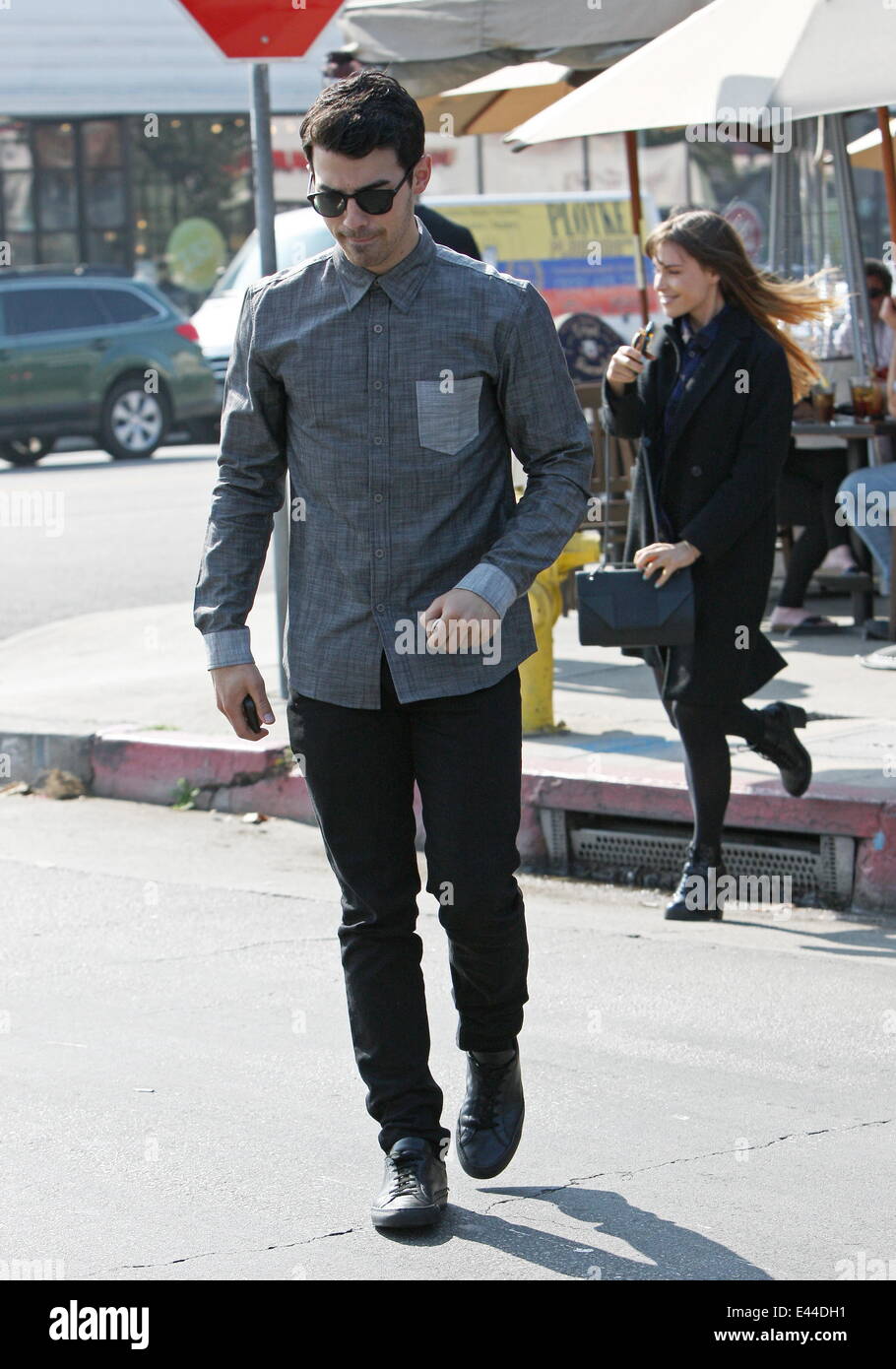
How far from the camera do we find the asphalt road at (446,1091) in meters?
3.77

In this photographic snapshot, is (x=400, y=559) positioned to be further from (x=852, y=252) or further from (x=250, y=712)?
(x=852, y=252)

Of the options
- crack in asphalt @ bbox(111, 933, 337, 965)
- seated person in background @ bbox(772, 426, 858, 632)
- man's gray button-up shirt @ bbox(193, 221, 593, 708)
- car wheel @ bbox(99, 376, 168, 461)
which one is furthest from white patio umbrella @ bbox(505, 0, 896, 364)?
car wheel @ bbox(99, 376, 168, 461)

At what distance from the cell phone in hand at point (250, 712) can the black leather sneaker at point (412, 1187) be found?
2.69 ft

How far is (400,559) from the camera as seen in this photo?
12.4 feet

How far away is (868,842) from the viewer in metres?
6.39

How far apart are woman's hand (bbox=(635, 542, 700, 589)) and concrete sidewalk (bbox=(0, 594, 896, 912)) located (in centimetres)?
101

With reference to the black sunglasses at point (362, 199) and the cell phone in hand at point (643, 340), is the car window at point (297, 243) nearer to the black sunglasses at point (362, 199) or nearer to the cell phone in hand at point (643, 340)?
the cell phone in hand at point (643, 340)

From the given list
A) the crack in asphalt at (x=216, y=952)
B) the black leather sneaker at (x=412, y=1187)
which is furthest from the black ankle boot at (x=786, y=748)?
the black leather sneaker at (x=412, y=1187)

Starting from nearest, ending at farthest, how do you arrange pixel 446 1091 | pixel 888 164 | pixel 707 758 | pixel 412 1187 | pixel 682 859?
pixel 412 1187 → pixel 446 1091 → pixel 707 758 → pixel 682 859 → pixel 888 164

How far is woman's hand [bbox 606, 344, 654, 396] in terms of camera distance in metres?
6.05

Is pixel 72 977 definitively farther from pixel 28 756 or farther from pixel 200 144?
pixel 200 144

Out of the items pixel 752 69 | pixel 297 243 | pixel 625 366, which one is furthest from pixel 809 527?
pixel 297 243

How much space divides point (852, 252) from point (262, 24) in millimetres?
4034
